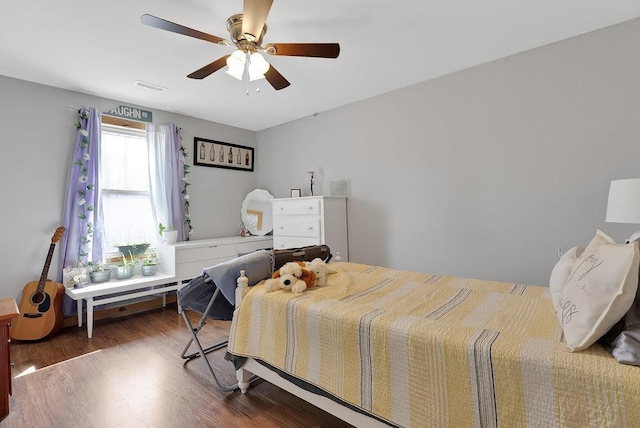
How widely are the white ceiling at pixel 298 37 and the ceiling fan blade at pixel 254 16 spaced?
301 mm

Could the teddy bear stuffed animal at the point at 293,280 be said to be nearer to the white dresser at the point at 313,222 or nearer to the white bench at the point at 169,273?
the white dresser at the point at 313,222

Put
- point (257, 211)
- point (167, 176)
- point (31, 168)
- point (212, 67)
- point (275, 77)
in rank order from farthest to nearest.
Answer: point (257, 211)
point (167, 176)
point (31, 168)
point (275, 77)
point (212, 67)

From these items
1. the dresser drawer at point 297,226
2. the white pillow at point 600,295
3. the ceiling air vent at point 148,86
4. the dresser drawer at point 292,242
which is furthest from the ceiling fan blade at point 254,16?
the dresser drawer at point 292,242

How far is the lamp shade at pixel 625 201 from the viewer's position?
167cm

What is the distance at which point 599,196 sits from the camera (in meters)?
2.36

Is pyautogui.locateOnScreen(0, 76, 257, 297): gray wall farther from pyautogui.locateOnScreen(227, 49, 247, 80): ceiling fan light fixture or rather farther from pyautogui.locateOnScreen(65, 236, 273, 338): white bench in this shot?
pyautogui.locateOnScreen(227, 49, 247, 80): ceiling fan light fixture

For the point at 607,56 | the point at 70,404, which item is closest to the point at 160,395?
the point at 70,404

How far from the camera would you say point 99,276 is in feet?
10.6

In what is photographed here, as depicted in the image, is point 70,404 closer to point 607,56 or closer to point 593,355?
point 593,355

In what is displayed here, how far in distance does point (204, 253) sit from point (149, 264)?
63 cm

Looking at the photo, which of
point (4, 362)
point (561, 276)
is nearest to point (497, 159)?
point (561, 276)

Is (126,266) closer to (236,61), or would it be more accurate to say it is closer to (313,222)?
(313,222)

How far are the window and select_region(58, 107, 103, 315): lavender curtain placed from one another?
5.2 inches

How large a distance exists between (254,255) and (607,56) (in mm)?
3065
